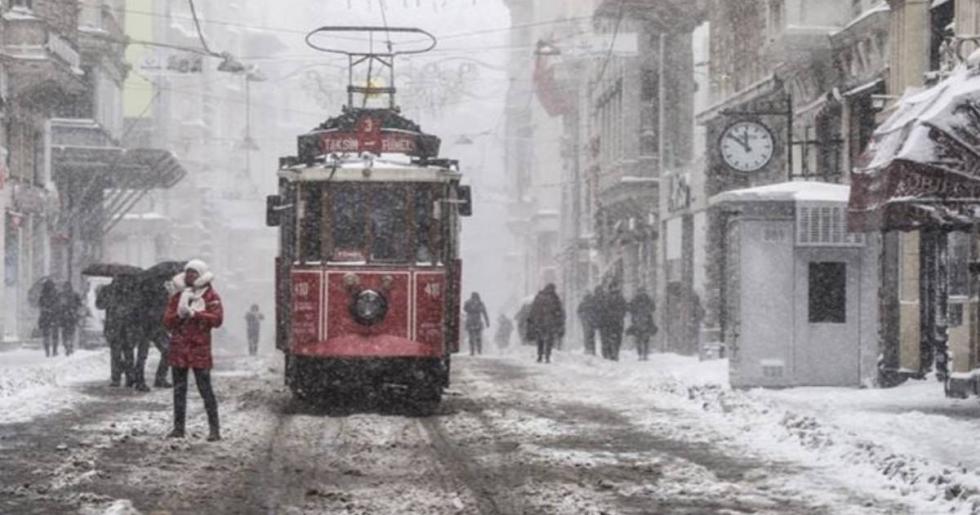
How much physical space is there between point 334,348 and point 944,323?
9.28 m

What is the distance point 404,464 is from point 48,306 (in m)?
24.1

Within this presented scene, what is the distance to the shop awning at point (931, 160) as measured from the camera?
17.2 metres

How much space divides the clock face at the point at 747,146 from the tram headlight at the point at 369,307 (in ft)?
46.1

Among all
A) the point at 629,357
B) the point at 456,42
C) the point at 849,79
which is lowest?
the point at 629,357

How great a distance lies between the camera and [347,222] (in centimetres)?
2016

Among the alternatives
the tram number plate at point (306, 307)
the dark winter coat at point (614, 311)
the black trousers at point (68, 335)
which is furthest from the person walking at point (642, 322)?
the tram number plate at point (306, 307)

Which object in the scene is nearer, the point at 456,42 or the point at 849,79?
the point at 849,79

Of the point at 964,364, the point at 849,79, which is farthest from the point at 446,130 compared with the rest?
the point at 964,364

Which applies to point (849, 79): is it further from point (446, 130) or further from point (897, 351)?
point (446, 130)

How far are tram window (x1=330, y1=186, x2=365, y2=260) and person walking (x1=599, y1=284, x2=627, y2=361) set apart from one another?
18749 mm

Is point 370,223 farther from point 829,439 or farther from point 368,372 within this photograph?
point 829,439

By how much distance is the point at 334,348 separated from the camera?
19.8 meters

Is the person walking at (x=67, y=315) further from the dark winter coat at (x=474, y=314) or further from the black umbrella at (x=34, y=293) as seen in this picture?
the dark winter coat at (x=474, y=314)

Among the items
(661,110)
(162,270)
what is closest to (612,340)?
(661,110)
